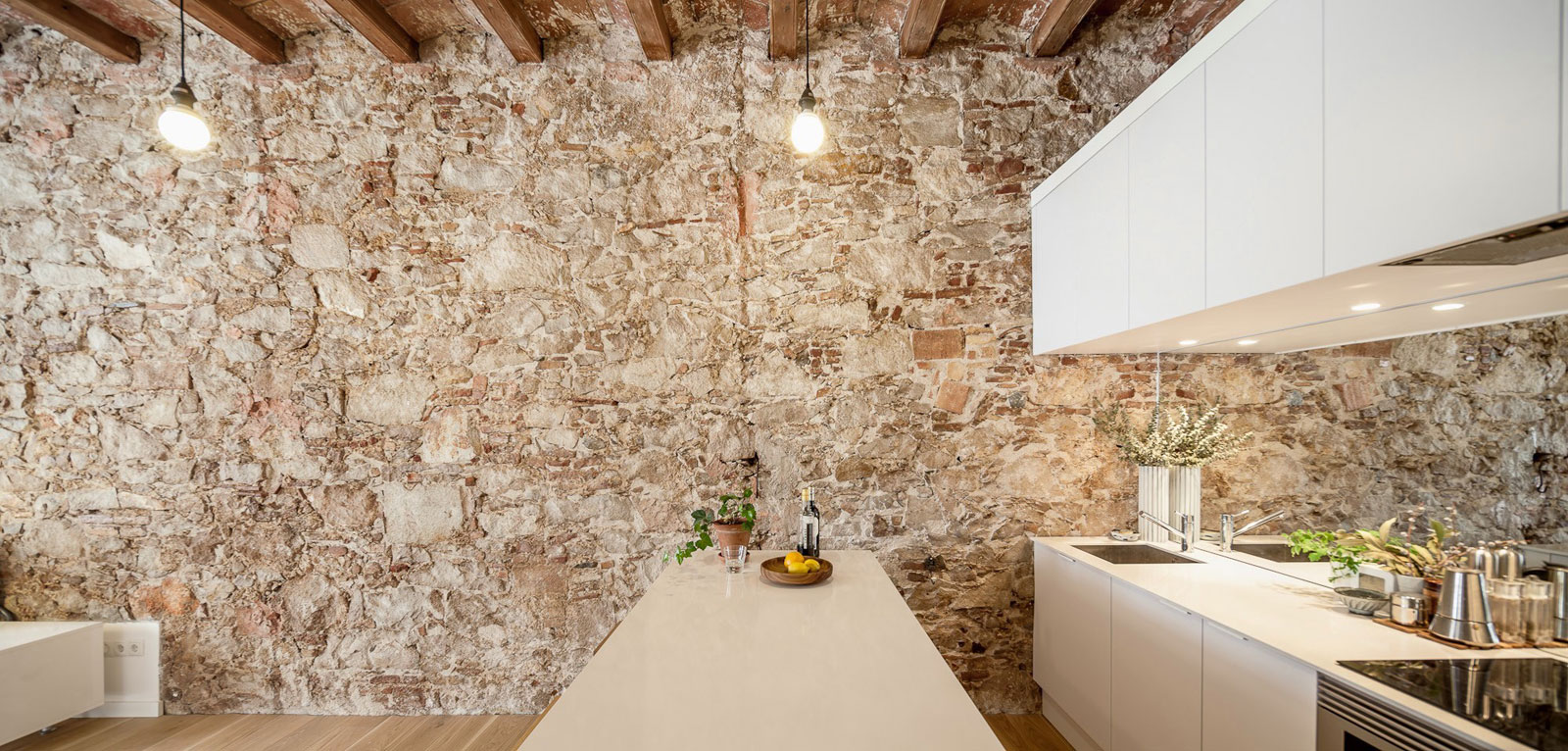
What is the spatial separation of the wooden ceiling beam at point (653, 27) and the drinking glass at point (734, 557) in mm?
2239

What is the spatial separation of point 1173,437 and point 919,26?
2.13 m

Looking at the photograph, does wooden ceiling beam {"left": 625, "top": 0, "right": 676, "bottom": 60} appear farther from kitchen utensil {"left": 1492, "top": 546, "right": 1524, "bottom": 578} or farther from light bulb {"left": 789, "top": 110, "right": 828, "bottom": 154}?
kitchen utensil {"left": 1492, "top": 546, "right": 1524, "bottom": 578}

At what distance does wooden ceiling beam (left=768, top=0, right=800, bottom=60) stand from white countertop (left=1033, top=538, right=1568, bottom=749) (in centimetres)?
259

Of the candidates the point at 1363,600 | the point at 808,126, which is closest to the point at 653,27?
the point at 808,126

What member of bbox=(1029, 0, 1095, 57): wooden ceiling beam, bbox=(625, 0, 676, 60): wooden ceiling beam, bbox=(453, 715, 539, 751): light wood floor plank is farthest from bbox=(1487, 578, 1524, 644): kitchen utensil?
bbox=(625, 0, 676, 60): wooden ceiling beam

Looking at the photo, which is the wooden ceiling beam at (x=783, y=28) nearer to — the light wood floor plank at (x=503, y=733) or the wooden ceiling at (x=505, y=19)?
the wooden ceiling at (x=505, y=19)

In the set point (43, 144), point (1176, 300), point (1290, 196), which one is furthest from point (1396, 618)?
point (43, 144)

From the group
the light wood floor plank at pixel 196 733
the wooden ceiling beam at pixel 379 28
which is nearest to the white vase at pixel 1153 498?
the wooden ceiling beam at pixel 379 28

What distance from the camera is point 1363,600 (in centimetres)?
174

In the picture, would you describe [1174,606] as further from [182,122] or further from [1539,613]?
[182,122]

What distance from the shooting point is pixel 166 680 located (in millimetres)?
2914

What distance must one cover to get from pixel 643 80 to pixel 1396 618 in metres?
3.42

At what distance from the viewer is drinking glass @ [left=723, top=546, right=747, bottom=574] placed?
85.7 inches

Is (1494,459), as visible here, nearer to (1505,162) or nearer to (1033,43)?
(1505,162)
